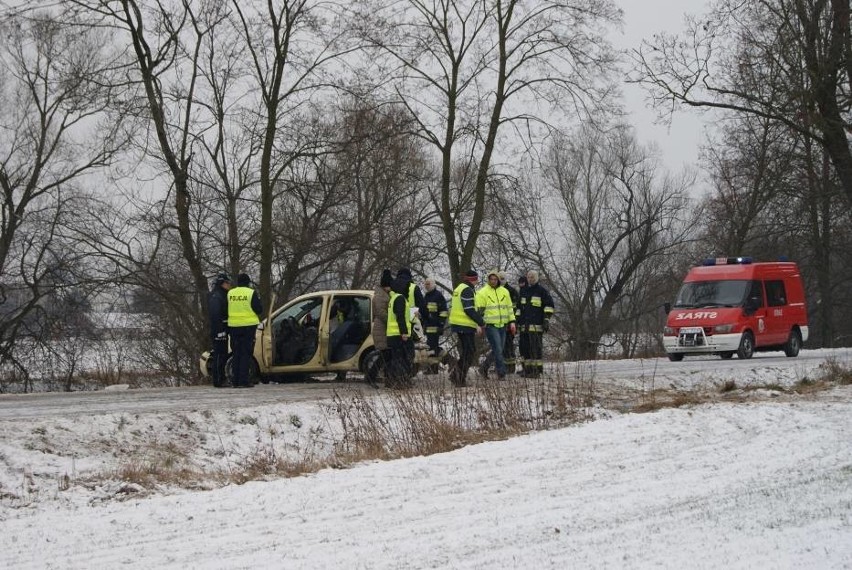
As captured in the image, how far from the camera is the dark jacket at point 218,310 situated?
1892cm

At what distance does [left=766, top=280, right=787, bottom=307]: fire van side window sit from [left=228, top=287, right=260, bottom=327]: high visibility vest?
13639 mm

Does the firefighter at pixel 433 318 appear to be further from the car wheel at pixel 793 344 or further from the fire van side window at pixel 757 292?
the car wheel at pixel 793 344

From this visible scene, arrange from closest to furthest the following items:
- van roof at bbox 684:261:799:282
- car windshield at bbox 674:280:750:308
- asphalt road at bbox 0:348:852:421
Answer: asphalt road at bbox 0:348:852:421 < car windshield at bbox 674:280:750:308 < van roof at bbox 684:261:799:282

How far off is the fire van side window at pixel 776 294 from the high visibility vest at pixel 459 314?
1146 cm

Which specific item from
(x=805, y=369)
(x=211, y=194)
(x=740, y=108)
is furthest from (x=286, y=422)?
(x=740, y=108)

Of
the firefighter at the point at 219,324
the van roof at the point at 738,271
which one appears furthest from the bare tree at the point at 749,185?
the firefighter at the point at 219,324

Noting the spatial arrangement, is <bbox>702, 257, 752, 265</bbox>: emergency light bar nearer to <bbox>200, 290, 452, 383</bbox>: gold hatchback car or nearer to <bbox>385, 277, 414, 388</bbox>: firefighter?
<bbox>200, 290, 452, 383</bbox>: gold hatchback car

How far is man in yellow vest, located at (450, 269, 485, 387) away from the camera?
17.8 m

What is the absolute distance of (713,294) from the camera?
1045 inches

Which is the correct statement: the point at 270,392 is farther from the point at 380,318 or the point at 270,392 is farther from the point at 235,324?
the point at 380,318

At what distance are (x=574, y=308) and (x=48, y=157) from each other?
26.5 metres

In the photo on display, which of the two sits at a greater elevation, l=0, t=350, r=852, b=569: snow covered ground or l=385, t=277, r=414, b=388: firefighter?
l=385, t=277, r=414, b=388: firefighter

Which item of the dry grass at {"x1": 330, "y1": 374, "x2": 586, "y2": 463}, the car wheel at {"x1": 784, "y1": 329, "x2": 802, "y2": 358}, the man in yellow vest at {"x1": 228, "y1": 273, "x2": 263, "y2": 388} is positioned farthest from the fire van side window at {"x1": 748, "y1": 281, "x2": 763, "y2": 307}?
the man in yellow vest at {"x1": 228, "y1": 273, "x2": 263, "y2": 388}

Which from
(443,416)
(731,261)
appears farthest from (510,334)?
(731,261)
